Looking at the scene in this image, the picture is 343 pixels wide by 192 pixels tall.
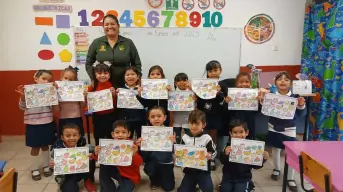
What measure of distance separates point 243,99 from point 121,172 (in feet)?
4.70

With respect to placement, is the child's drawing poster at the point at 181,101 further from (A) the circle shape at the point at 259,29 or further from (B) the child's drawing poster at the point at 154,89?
(A) the circle shape at the point at 259,29

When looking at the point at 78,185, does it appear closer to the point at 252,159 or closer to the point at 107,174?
the point at 107,174

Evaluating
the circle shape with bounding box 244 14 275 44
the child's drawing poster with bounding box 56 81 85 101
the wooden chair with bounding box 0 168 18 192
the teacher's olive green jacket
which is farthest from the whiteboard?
the wooden chair with bounding box 0 168 18 192

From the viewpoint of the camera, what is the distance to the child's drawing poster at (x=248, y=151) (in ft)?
8.00

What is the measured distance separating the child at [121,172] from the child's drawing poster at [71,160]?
0.83 ft

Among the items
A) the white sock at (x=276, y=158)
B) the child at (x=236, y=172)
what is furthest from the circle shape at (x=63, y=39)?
the white sock at (x=276, y=158)

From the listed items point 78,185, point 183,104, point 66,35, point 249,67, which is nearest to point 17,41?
point 66,35

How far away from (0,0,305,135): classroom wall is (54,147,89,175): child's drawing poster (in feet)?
6.82

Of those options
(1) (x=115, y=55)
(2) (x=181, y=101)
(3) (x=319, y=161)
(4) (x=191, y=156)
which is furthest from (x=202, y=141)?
(1) (x=115, y=55)

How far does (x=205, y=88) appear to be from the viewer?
293cm

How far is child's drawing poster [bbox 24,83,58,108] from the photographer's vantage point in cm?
277

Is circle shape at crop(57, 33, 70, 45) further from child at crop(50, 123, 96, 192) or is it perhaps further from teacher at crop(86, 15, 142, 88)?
child at crop(50, 123, 96, 192)

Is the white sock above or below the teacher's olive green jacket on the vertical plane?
below

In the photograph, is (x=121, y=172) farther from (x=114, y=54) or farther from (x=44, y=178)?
(x=114, y=54)
